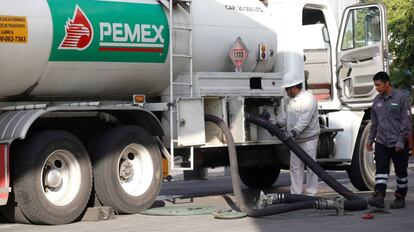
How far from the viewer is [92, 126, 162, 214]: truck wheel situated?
35.7 feet

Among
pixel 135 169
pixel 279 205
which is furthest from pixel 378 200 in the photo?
pixel 135 169

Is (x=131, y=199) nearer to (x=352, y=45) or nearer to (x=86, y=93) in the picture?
(x=86, y=93)

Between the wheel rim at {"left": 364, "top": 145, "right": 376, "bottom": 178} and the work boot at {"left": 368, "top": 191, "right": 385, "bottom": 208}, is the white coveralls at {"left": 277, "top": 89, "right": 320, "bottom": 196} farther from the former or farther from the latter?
the wheel rim at {"left": 364, "top": 145, "right": 376, "bottom": 178}

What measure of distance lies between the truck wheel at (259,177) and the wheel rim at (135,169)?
3983 mm

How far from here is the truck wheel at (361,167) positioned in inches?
551

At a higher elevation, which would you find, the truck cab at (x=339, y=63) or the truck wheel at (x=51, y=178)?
the truck cab at (x=339, y=63)

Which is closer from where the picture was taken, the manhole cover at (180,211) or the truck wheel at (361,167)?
the manhole cover at (180,211)

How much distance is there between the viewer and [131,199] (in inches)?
437

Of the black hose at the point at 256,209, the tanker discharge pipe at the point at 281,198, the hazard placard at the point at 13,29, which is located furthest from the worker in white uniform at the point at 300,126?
the hazard placard at the point at 13,29

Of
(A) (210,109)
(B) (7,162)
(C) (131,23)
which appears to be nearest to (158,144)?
(A) (210,109)

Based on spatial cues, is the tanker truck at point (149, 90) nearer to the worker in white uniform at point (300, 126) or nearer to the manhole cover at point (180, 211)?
the manhole cover at point (180, 211)

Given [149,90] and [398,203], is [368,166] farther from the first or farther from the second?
[149,90]

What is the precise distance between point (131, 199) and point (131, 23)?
2289 millimetres

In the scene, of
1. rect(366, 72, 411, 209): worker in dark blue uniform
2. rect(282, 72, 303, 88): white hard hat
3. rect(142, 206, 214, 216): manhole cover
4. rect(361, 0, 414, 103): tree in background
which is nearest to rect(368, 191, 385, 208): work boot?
rect(366, 72, 411, 209): worker in dark blue uniform
